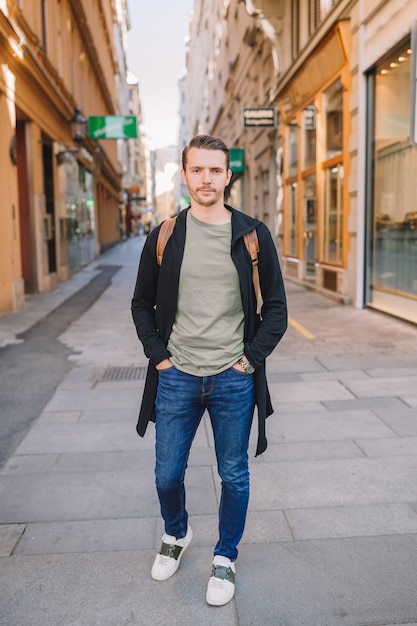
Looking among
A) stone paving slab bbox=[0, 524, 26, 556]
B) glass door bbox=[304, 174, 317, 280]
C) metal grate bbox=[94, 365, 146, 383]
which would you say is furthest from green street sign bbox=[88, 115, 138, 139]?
stone paving slab bbox=[0, 524, 26, 556]

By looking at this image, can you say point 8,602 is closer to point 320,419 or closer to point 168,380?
point 168,380

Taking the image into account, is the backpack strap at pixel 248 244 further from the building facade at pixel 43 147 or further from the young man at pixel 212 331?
the building facade at pixel 43 147

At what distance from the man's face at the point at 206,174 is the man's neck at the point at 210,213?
0.14 ft

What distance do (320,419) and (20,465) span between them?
7.62 ft

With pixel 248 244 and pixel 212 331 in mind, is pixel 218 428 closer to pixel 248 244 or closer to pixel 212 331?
pixel 212 331

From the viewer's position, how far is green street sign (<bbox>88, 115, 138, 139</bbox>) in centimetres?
2031

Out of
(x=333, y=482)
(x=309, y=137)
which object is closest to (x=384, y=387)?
(x=333, y=482)

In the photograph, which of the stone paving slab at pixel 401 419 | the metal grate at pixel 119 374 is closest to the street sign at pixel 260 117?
the metal grate at pixel 119 374

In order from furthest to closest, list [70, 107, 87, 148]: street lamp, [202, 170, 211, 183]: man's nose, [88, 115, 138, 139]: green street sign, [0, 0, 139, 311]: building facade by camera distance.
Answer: [88, 115, 138, 139]: green street sign → [70, 107, 87, 148]: street lamp → [0, 0, 139, 311]: building facade → [202, 170, 211, 183]: man's nose

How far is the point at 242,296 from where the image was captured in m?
2.60

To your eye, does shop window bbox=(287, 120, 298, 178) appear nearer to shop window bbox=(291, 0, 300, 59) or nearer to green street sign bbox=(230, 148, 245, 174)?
shop window bbox=(291, 0, 300, 59)

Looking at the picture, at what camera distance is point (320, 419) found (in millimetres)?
5074

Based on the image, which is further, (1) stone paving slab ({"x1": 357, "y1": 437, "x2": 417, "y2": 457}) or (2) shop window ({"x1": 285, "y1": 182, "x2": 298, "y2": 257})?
(2) shop window ({"x1": 285, "y1": 182, "x2": 298, "y2": 257})

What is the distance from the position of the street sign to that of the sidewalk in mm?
12320
